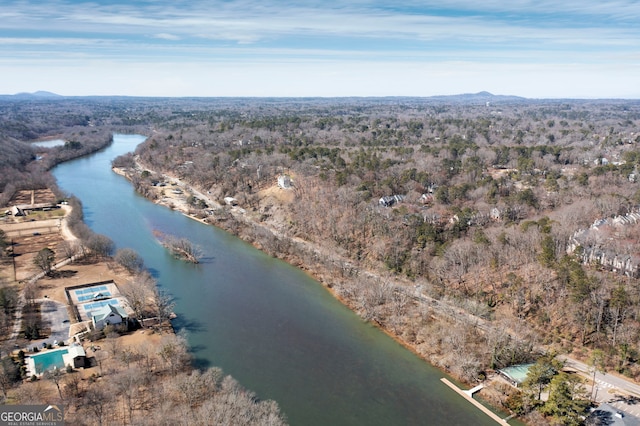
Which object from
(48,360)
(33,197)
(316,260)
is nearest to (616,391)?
(316,260)

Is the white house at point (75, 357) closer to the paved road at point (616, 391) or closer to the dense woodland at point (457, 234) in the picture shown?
the dense woodland at point (457, 234)

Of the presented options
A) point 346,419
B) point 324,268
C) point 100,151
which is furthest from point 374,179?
point 100,151

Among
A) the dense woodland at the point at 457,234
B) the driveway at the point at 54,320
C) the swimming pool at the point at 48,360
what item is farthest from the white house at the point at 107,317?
the dense woodland at the point at 457,234

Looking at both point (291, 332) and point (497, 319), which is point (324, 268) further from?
point (497, 319)

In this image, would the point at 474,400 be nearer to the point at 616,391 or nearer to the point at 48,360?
the point at 616,391

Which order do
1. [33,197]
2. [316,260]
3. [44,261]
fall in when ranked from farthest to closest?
[33,197], [316,260], [44,261]
